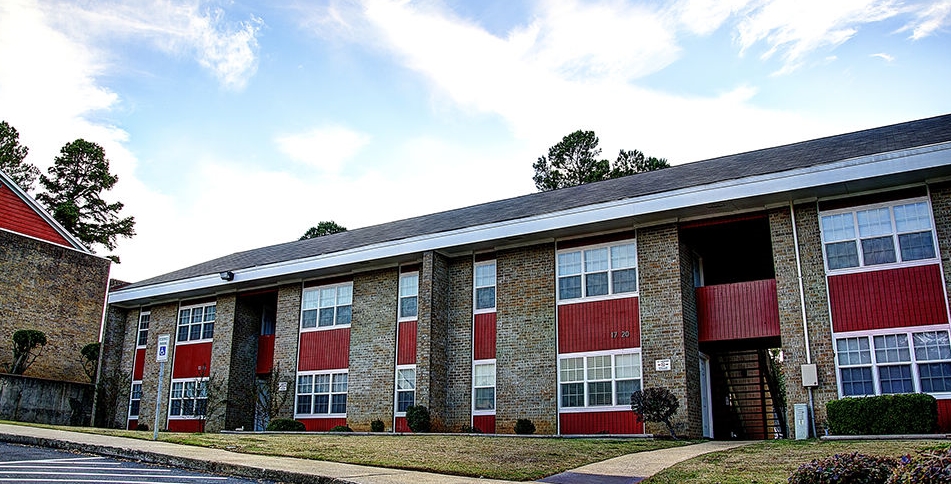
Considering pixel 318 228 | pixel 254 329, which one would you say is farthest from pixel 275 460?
pixel 318 228

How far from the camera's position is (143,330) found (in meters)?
31.3

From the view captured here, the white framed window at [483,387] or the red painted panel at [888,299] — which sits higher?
the red painted panel at [888,299]

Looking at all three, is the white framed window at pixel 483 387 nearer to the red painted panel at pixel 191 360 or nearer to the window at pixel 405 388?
the window at pixel 405 388

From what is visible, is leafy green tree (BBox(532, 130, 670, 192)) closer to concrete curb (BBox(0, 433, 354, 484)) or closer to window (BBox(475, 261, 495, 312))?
window (BBox(475, 261, 495, 312))

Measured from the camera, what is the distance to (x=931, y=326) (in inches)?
640

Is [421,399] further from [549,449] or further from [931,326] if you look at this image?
[931,326]

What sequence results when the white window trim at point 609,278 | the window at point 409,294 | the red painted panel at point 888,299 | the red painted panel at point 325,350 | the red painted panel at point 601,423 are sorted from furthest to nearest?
1. the red painted panel at point 325,350
2. the window at point 409,294
3. the white window trim at point 609,278
4. the red painted panel at point 601,423
5. the red painted panel at point 888,299

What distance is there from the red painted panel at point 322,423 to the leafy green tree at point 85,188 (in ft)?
108

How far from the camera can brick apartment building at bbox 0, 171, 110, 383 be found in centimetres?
2984

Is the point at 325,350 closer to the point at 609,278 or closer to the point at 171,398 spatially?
the point at 171,398

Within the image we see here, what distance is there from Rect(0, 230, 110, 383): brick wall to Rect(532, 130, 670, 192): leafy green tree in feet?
90.5

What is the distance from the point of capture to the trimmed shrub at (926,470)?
6.79 metres

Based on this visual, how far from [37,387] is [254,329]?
7.71m

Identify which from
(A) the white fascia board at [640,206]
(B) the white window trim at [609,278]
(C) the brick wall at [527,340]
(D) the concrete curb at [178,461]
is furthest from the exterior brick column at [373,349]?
(D) the concrete curb at [178,461]
